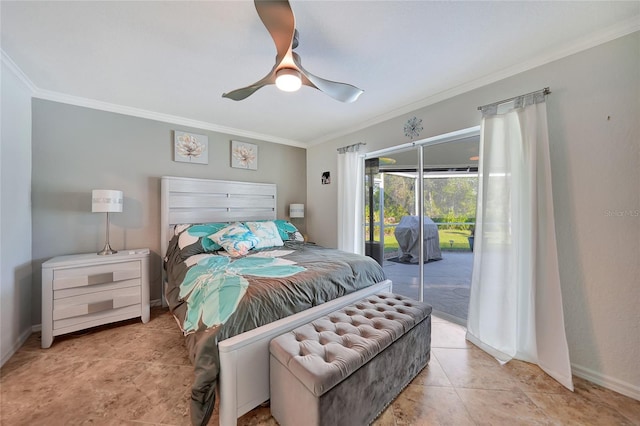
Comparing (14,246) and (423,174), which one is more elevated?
(423,174)

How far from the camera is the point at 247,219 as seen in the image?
3684 millimetres

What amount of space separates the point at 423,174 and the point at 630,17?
5.74 feet

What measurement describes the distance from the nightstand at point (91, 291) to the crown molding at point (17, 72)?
5.51 ft

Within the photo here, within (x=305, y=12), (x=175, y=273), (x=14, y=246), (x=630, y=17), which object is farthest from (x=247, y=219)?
(x=630, y=17)

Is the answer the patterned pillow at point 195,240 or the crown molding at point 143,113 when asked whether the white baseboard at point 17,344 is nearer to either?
the patterned pillow at point 195,240

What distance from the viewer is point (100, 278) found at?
2295 millimetres

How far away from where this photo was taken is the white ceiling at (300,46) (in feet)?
4.76

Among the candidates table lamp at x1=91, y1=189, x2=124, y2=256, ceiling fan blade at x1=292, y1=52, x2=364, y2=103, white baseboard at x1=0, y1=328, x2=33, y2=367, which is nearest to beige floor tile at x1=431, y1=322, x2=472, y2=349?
ceiling fan blade at x1=292, y1=52, x2=364, y2=103

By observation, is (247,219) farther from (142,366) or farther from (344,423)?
(344,423)

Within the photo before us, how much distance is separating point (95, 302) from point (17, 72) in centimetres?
217

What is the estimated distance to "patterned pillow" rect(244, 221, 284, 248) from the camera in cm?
290

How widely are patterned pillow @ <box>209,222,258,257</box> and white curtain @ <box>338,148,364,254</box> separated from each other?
4.56 feet

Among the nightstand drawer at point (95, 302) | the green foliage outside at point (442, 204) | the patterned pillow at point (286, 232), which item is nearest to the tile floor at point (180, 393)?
the nightstand drawer at point (95, 302)

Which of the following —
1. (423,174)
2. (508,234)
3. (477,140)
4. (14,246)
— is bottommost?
(14,246)
